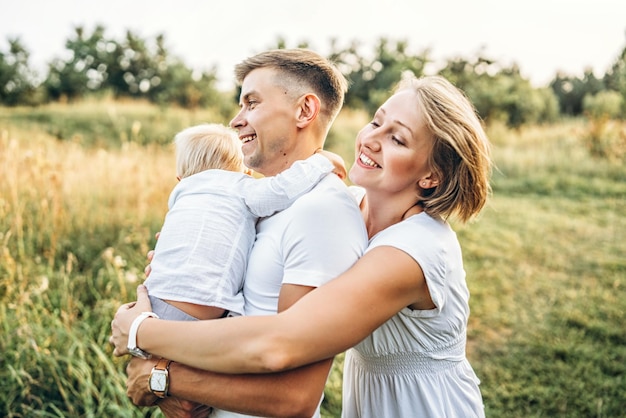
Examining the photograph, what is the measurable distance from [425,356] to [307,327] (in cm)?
69

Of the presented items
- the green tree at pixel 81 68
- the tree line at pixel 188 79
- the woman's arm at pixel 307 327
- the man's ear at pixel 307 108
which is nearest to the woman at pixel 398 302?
the woman's arm at pixel 307 327

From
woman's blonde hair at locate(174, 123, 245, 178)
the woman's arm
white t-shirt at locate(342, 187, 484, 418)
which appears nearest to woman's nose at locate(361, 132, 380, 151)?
white t-shirt at locate(342, 187, 484, 418)

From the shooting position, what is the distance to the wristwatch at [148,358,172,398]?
195 centimetres

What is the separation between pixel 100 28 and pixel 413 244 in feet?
80.8

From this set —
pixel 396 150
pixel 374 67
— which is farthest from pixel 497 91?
pixel 396 150

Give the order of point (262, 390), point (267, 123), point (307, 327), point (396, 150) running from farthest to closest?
point (267, 123) < point (396, 150) < point (262, 390) < point (307, 327)

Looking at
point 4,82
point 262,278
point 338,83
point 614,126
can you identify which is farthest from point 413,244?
point 4,82

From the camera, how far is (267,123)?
248 centimetres

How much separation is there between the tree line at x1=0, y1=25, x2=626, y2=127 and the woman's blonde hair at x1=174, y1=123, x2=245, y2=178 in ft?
50.2

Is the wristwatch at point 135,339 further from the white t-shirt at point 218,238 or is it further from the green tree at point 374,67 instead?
the green tree at point 374,67

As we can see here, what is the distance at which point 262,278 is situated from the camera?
2.00 m

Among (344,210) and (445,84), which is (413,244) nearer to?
(344,210)

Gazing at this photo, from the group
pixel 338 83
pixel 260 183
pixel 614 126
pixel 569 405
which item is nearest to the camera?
pixel 260 183

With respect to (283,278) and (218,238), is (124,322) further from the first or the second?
(283,278)
